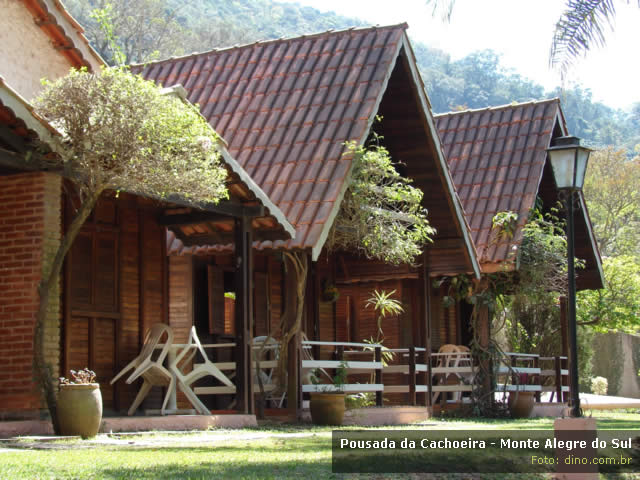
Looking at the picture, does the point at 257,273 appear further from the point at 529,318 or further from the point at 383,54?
the point at 529,318

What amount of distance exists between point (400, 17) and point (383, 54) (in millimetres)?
767

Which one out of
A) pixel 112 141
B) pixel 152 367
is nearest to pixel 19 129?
pixel 112 141

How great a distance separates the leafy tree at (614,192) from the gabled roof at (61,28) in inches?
1401

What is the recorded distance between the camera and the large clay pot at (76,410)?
8523 millimetres

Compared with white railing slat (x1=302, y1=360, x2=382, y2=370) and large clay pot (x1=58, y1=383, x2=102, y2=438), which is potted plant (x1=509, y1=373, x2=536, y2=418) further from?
large clay pot (x1=58, y1=383, x2=102, y2=438)

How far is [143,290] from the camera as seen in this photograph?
512 inches

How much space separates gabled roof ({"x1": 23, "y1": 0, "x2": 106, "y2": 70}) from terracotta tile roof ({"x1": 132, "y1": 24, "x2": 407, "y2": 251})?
2.66 m

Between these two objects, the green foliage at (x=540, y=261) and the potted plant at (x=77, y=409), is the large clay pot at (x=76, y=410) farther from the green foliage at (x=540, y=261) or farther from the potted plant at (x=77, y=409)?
the green foliage at (x=540, y=261)

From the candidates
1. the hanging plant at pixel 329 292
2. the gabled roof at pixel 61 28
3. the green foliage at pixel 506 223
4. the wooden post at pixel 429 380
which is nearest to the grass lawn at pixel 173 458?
the gabled roof at pixel 61 28

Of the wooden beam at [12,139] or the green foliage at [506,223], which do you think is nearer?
the wooden beam at [12,139]

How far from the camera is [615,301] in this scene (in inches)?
1021

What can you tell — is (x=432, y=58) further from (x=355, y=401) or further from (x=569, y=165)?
(x=569, y=165)

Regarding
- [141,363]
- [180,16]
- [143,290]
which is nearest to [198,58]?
[143,290]

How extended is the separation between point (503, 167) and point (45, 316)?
37.5 feet
